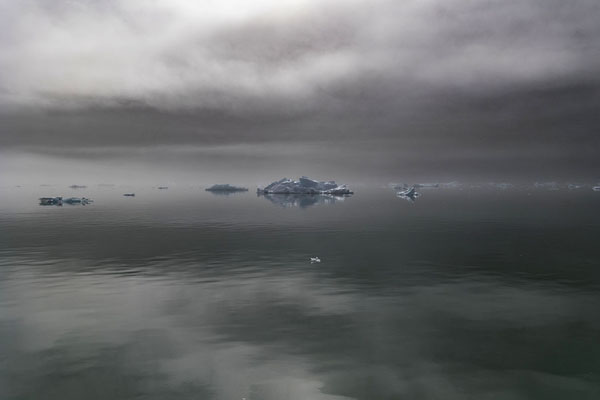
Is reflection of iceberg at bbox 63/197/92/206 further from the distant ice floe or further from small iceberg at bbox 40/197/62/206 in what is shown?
small iceberg at bbox 40/197/62/206

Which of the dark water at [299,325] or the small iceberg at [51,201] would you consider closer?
the dark water at [299,325]

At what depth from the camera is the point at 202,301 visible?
2322 centimetres

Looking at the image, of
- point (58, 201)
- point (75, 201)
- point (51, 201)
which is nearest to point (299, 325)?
point (58, 201)

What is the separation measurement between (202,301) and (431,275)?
18330 millimetres

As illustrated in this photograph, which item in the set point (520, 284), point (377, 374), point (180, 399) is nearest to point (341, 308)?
point (377, 374)

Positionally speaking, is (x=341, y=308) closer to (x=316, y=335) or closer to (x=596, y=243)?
(x=316, y=335)

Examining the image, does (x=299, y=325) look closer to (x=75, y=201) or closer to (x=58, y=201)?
(x=58, y=201)

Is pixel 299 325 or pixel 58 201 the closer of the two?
pixel 299 325

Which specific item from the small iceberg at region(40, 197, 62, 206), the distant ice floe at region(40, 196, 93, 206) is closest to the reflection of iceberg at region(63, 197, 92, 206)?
the distant ice floe at region(40, 196, 93, 206)

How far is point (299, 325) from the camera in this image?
19266 mm

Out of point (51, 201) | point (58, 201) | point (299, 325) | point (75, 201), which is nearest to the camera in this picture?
point (299, 325)

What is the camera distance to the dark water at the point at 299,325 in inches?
531

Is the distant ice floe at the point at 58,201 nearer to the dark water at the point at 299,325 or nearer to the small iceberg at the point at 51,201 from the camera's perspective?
the small iceberg at the point at 51,201

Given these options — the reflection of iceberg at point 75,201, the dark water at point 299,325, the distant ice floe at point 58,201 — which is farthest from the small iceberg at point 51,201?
the dark water at point 299,325
